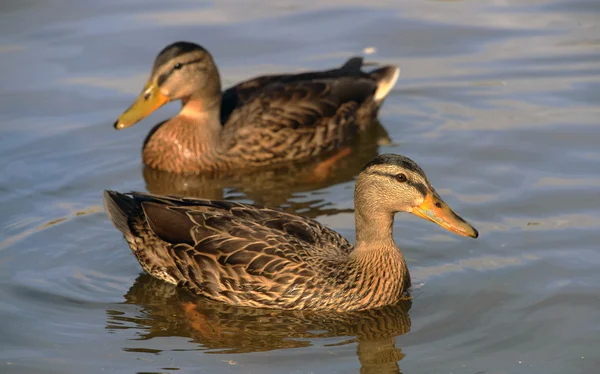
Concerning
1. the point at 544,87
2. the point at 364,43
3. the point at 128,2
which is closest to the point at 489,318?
the point at 544,87

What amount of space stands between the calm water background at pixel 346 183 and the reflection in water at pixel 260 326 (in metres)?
0.02

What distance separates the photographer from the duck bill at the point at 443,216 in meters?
8.04

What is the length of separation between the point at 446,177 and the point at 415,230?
1.16 meters

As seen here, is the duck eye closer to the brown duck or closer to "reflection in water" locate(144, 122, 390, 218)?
the brown duck

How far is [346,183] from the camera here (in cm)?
1089

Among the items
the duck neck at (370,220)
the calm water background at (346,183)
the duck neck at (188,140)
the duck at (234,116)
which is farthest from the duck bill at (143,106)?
the duck neck at (370,220)

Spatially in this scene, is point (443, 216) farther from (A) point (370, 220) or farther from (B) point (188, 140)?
(B) point (188, 140)

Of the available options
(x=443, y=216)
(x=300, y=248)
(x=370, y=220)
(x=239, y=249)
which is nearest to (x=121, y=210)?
(x=239, y=249)

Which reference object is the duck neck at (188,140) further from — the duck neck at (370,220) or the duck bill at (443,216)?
the duck bill at (443,216)

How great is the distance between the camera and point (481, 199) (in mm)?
9961

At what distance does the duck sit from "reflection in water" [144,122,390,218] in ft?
0.49

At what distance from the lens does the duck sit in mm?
11406

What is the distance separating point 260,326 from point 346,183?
306 cm

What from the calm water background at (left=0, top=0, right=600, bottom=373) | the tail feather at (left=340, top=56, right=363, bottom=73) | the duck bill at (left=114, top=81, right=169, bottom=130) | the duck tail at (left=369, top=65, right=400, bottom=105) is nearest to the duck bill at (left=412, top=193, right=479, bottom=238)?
the calm water background at (left=0, top=0, right=600, bottom=373)
